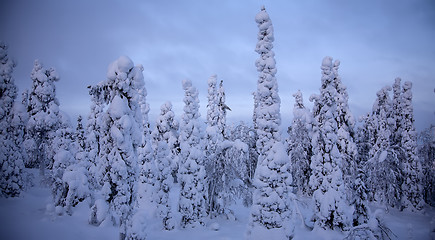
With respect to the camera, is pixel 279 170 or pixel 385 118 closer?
pixel 279 170

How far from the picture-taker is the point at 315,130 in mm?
17156

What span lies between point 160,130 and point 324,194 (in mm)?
13298

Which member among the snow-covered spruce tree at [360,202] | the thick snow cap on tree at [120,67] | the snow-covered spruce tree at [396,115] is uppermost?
the snow-covered spruce tree at [396,115]

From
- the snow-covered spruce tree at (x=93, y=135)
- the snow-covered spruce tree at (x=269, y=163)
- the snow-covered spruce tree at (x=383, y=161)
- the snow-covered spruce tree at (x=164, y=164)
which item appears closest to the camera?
the snow-covered spruce tree at (x=269, y=163)

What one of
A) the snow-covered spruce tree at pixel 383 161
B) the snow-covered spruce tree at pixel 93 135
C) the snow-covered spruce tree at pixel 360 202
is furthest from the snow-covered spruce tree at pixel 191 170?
the snow-covered spruce tree at pixel 383 161

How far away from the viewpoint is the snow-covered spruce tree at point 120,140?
9.84 meters

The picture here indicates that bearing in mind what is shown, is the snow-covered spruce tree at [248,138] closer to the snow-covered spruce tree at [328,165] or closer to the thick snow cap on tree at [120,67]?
the snow-covered spruce tree at [328,165]

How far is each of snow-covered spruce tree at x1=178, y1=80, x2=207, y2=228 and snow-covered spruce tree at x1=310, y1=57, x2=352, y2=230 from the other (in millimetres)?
8110

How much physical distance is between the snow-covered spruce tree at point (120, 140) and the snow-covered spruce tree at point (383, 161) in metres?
16.1

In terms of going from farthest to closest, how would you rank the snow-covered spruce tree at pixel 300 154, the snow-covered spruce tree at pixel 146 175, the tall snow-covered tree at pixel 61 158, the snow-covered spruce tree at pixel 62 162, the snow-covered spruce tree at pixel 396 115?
the snow-covered spruce tree at pixel 300 154 → the snow-covered spruce tree at pixel 396 115 → the snow-covered spruce tree at pixel 146 175 → the tall snow-covered tree at pixel 61 158 → the snow-covered spruce tree at pixel 62 162

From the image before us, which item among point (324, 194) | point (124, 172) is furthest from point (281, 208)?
point (124, 172)

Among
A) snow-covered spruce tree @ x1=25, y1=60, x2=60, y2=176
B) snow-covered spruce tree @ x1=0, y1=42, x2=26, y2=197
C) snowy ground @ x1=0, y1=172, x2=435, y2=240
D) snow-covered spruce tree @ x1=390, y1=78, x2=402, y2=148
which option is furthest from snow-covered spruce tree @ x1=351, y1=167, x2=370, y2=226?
snow-covered spruce tree @ x1=25, y1=60, x2=60, y2=176

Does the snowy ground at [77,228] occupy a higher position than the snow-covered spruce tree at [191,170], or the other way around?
the snow-covered spruce tree at [191,170]

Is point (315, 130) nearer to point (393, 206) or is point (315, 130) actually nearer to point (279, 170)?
point (279, 170)
